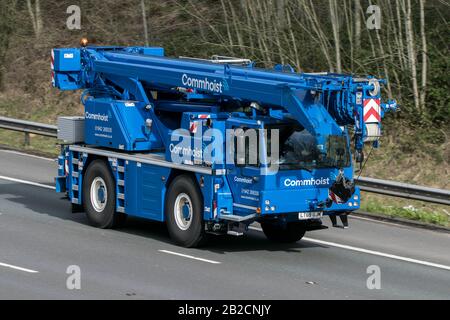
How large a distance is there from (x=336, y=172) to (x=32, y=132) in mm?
13196

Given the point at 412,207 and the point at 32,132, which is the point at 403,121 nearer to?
the point at 412,207

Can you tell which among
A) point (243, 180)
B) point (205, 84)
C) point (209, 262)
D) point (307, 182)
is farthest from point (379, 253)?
point (205, 84)

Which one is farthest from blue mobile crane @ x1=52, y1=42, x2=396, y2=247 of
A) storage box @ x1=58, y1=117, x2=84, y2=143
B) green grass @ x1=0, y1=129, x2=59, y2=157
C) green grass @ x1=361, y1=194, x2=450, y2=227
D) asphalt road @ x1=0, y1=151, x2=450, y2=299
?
green grass @ x1=0, y1=129, x2=59, y2=157

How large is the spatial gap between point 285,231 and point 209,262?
2.22 meters

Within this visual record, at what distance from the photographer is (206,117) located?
1706 cm

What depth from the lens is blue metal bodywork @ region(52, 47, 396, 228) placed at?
52.9ft

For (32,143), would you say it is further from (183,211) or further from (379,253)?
(379,253)

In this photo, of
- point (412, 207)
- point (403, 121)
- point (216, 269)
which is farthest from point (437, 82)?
point (216, 269)

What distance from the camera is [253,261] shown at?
16.5 m

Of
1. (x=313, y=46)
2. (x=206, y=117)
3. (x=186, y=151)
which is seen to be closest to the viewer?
(x=206, y=117)

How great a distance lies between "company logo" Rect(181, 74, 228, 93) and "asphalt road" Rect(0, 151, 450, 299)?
2544 millimetres

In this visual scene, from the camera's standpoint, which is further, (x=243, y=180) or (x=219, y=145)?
(x=219, y=145)

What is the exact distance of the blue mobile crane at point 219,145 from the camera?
1622 cm

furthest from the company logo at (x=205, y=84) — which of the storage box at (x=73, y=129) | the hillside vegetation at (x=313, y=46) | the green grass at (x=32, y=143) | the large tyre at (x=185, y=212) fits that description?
the green grass at (x=32, y=143)
